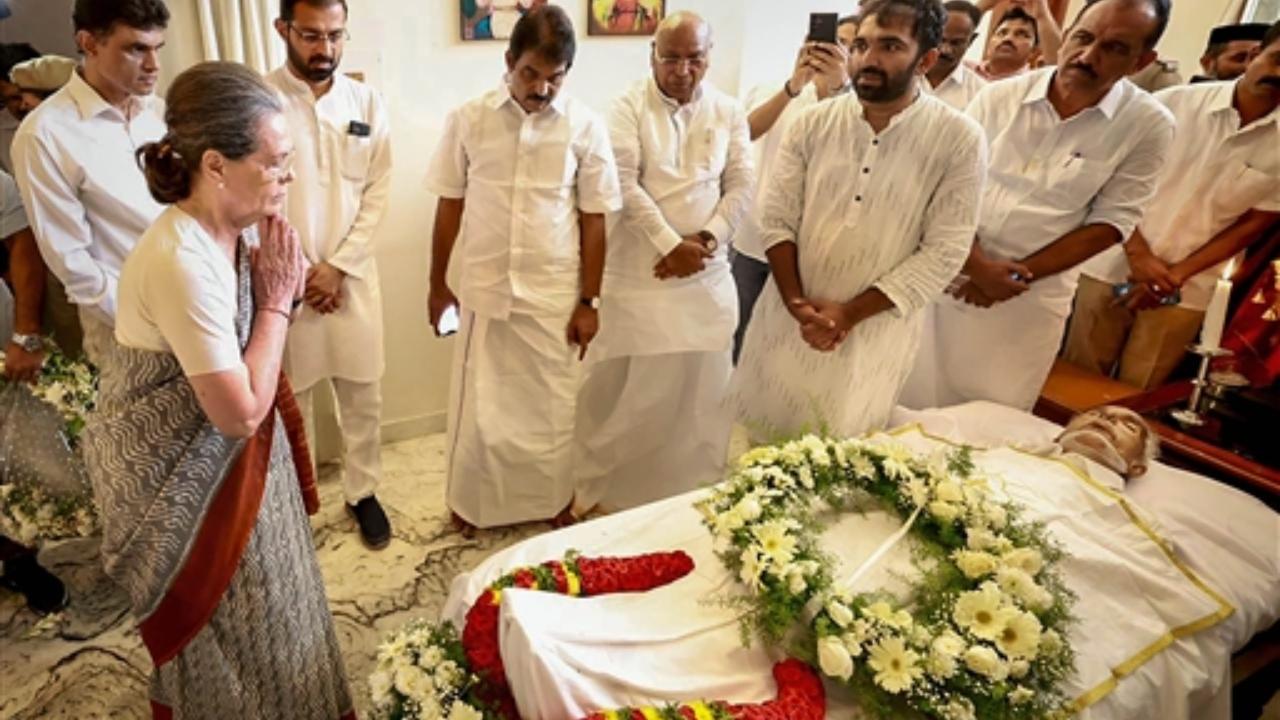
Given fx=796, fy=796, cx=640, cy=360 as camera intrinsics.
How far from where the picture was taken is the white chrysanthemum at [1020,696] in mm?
1377

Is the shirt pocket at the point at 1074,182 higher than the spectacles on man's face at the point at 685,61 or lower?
lower

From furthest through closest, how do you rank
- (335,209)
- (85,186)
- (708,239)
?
(708,239), (335,209), (85,186)

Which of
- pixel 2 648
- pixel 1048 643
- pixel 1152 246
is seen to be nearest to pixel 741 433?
pixel 1152 246

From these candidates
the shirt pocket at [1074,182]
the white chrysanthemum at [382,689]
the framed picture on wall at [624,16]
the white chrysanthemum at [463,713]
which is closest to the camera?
the white chrysanthemum at [463,713]

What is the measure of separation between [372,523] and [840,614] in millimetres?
1847

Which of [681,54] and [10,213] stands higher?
[681,54]

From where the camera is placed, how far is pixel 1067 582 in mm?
1744

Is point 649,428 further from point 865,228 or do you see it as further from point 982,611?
point 982,611

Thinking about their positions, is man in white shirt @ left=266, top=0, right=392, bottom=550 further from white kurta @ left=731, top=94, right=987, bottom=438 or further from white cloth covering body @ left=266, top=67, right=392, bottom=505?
white kurta @ left=731, top=94, right=987, bottom=438

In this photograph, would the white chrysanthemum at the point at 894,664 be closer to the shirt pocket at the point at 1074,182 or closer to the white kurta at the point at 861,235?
the white kurta at the point at 861,235

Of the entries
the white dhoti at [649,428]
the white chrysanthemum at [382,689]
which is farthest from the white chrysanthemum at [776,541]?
the white dhoti at [649,428]

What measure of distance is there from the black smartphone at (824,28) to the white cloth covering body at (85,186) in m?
2.13

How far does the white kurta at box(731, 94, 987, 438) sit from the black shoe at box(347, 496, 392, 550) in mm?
1301

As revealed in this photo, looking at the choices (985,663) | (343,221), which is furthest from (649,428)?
(985,663)
